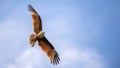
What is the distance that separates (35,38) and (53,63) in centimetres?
341

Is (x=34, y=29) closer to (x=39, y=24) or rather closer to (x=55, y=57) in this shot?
(x=39, y=24)

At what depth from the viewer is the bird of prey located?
2447 centimetres

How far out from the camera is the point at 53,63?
26.5 meters

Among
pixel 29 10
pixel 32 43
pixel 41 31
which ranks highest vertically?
pixel 29 10

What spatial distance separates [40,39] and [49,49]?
1.55 meters

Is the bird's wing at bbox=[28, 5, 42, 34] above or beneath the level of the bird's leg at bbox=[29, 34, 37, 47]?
above

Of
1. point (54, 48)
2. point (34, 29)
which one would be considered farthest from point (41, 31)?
point (54, 48)

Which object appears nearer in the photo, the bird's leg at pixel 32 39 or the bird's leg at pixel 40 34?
the bird's leg at pixel 32 39

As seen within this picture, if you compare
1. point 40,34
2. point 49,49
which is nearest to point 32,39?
point 40,34

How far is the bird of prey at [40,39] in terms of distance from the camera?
2447 cm

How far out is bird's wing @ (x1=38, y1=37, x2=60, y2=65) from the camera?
2553cm

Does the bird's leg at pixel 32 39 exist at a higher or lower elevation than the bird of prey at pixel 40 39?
lower

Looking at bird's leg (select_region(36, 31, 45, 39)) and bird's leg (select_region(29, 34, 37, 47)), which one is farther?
bird's leg (select_region(36, 31, 45, 39))

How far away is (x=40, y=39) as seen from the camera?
2525cm
